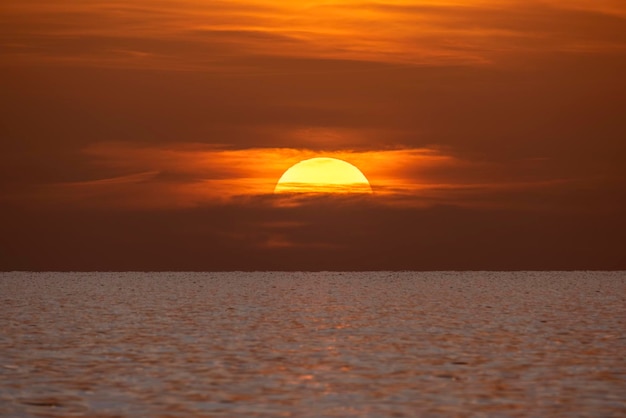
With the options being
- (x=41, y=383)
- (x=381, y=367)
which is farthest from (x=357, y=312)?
(x=41, y=383)

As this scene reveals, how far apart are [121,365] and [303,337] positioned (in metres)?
17.4

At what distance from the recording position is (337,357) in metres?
48.5

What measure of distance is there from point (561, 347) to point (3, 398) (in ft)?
92.8

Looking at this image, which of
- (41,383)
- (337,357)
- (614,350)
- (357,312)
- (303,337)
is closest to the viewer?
(41,383)

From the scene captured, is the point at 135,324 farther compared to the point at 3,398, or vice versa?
the point at 135,324

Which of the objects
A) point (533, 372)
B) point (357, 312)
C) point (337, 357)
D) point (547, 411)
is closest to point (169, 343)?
A: point (337, 357)

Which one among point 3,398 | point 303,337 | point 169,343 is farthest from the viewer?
point 303,337

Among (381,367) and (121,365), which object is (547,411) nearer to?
(381,367)

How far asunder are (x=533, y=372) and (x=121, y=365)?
→ 1551cm

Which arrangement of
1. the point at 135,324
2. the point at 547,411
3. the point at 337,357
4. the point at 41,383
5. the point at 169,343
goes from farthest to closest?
1. the point at 135,324
2. the point at 169,343
3. the point at 337,357
4. the point at 41,383
5. the point at 547,411

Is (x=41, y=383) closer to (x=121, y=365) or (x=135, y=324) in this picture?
(x=121, y=365)

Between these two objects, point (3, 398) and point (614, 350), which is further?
point (614, 350)

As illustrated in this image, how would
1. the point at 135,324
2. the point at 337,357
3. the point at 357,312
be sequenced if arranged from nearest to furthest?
1. the point at 337,357
2. the point at 135,324
3. the point at 357,312

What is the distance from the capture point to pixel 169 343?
56750mm
